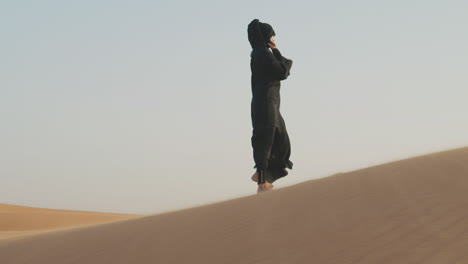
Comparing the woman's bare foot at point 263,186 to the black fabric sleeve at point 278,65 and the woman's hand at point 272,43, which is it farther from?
the woman's hand at point 272,43

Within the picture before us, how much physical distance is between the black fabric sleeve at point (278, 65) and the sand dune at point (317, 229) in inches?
98.5

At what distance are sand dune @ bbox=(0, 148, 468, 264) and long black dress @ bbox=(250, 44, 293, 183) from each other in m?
2.15

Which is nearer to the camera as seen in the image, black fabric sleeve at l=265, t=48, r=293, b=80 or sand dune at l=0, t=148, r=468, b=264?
sand dune at l=0, t=148, r=468, b=264

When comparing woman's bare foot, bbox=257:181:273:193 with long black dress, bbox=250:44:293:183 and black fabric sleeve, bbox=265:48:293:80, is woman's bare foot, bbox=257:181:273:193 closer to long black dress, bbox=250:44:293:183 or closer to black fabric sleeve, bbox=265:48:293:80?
long black dress, bbox=250:44:293:183

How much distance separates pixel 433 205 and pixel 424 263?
4.18 ft

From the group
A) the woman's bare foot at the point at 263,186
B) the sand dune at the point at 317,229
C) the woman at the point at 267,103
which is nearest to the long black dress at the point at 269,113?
the woman at the point at 267,103

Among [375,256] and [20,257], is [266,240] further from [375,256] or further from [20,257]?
[20,257]

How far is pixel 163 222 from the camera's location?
6.89m

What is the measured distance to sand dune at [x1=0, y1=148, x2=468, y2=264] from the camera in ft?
14.8

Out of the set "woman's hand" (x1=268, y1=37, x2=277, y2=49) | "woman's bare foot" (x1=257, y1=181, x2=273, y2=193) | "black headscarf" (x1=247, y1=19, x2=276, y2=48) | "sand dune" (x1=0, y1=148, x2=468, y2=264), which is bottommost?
"sand dune" (x1=0, y1=148, x2=468, y2=264)

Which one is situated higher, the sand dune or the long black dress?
the long black dress

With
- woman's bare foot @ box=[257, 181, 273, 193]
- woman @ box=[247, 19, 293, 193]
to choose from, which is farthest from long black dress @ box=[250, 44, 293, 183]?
woman's bare foot @ box=[257, 181, 273, 193]

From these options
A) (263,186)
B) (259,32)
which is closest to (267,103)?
(259,32)

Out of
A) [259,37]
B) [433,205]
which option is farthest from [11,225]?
[433,205]
